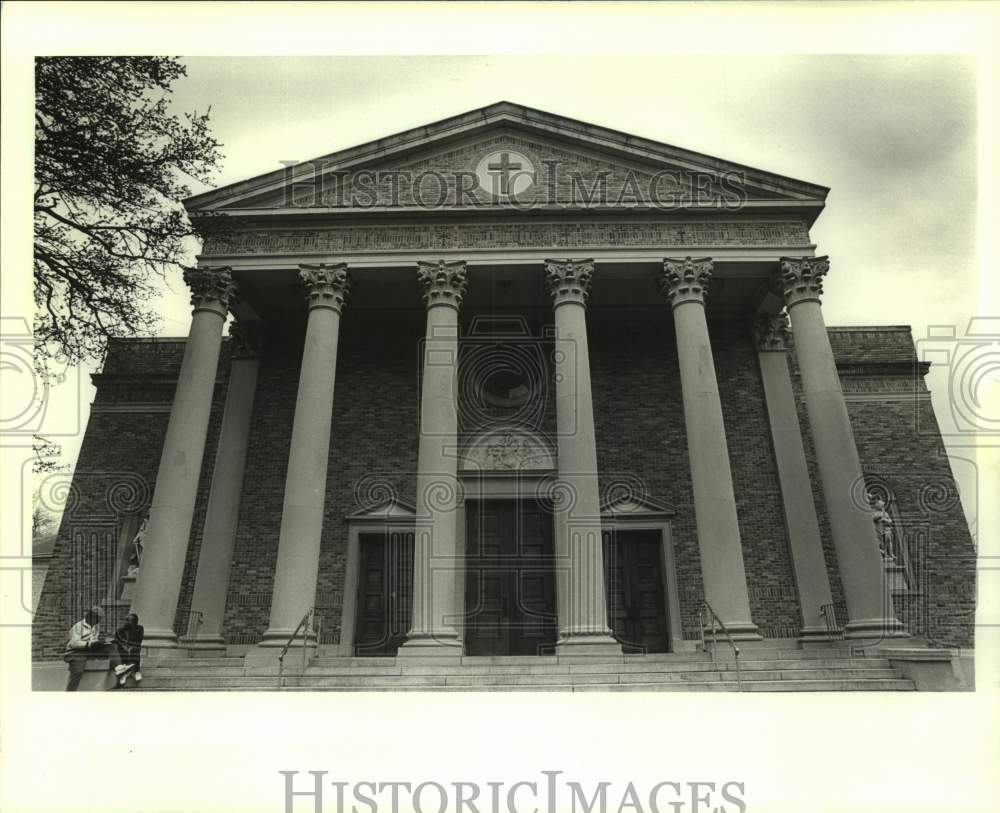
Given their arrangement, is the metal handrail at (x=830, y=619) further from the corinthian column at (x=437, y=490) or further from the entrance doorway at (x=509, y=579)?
the corinthian column at (x=437, y=490)

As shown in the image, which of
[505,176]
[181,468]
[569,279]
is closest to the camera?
[181,468]

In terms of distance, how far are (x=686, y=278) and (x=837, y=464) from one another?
452 centimetres

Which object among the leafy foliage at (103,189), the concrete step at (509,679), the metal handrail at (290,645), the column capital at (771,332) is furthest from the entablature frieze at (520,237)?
the concrete step at (509,679)

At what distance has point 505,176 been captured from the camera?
614 inches

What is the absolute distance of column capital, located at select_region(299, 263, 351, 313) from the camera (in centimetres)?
1466

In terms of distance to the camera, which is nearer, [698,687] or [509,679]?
[698,687]

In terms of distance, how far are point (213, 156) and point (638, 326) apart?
10.1m

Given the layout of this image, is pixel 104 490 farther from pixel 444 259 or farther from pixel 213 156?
pixel 444 259

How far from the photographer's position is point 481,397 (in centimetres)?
1698

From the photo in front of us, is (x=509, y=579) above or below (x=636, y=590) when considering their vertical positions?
above

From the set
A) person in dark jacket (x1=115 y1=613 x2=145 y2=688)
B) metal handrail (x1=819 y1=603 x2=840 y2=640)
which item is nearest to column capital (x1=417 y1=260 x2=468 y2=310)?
person in dark jacket (x1=115 y1=613 x2=145 y2=688)

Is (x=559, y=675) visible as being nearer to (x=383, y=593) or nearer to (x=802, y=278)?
(x=383, y=593)

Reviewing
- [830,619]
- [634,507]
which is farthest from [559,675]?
[830,619]
